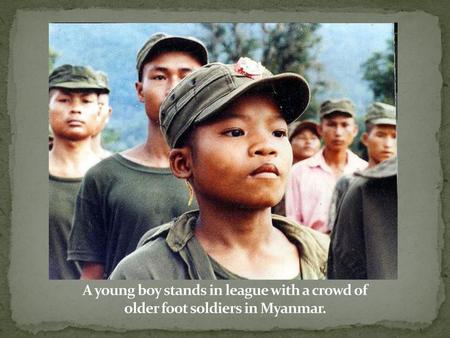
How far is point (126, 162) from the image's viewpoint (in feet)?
19.5

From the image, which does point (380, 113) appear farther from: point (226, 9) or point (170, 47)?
point (170, 47)

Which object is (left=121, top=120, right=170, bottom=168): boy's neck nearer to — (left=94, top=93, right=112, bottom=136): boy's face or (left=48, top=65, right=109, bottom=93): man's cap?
(left=94, top=93, right=112, bottom=136): boy's face

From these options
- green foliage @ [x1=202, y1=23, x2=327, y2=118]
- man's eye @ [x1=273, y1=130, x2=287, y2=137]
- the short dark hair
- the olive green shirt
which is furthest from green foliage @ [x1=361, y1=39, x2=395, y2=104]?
the short dark hair

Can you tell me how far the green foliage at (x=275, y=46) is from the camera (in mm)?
5906

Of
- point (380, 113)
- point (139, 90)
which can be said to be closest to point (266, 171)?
point (380, 113)

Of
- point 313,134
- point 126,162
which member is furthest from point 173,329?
point 313,134

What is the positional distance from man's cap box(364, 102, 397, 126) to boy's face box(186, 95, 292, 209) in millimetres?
620

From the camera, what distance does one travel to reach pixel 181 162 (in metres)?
5.89

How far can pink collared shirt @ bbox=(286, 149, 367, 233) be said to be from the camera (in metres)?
5.92

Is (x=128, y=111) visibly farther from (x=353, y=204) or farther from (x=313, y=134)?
(x=353, y=204)

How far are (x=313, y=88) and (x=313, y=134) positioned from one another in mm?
319

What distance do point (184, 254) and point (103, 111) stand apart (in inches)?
44.8

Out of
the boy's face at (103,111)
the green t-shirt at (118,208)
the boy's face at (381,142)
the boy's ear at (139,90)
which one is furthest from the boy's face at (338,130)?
the boy's face at (103,111)

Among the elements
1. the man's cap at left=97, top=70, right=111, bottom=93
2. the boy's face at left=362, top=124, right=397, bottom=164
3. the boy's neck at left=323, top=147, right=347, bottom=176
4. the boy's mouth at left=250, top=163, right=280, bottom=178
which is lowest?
the boy's mouth at left=250, top=163, right=280, bottom=178
